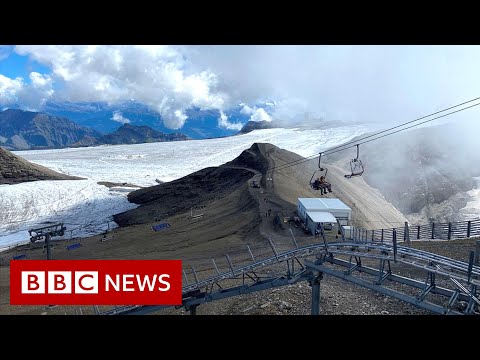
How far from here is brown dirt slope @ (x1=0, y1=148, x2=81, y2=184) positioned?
2815 inches

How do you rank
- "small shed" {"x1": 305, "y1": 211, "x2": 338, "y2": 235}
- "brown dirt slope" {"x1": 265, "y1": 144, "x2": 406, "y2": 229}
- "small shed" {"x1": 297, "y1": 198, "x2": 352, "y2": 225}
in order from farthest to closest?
"brown dirt slope" {"x1": 265, "y1": 144, "x2": 406, "y2": 229} → "small shed" {"x1": 297, "y1": 198, "x2": 352, "y2": 225} → "small shed" {"x1": 305, "y1": 211, "x2": 338, "y2": 235}

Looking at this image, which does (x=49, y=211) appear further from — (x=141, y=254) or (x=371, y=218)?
(x=371, y=218)

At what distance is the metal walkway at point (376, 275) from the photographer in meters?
9.47

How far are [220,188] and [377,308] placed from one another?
35821mm

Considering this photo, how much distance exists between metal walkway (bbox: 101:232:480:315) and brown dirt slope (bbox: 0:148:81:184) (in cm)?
6549

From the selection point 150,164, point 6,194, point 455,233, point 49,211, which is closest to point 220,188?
point 49,211

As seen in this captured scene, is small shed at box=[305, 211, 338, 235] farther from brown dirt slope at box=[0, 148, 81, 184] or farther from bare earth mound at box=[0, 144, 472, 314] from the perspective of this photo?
brown dirt slope at box=[0, 148, 81, 184]

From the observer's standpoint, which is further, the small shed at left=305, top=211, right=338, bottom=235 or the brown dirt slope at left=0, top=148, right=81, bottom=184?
the brown dirt slope at left=0, top=148, right=81, bottom=184

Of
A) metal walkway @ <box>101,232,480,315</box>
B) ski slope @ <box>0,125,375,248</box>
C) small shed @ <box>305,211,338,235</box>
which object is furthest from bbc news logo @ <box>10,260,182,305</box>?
ski slope @ <box>0,125,375,248</box>

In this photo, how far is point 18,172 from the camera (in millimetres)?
73250

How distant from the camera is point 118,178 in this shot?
85.1 metres

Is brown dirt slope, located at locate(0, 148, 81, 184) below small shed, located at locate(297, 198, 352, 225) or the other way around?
the other way around

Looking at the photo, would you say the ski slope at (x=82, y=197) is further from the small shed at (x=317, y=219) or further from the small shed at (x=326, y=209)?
the small shed at (x=317, y=219)

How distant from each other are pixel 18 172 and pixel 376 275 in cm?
7657
